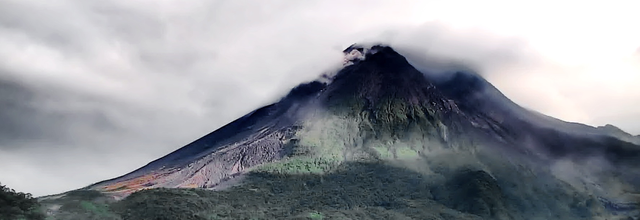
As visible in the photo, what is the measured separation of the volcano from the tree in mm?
36942

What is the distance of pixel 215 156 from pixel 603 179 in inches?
3901

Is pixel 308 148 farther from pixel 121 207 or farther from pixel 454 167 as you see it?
pixel 121 207

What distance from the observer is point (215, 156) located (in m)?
160

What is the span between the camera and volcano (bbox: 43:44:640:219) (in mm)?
134625

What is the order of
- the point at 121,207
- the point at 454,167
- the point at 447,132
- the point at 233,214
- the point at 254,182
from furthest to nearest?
the point at 447,132 → the point at 454,167 → the point at 254,182 → the point at 233,214 → the point at 121,207

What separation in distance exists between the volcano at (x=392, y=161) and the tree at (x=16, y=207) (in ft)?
121

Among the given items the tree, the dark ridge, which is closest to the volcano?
the dark ridge

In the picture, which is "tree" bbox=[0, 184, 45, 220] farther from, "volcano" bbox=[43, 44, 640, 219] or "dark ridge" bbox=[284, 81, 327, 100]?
"dark ridge" bbox=[284, 81, 327, 100]

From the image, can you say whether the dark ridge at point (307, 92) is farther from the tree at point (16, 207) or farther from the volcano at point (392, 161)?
the tree at point (16, 207)

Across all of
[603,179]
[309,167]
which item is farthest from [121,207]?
[603,179]

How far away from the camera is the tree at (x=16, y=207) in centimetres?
6441

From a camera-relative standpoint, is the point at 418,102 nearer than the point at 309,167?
No


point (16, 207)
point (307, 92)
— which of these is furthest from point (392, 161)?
point (16, 207)

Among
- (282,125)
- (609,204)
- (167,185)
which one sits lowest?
(609,204)
